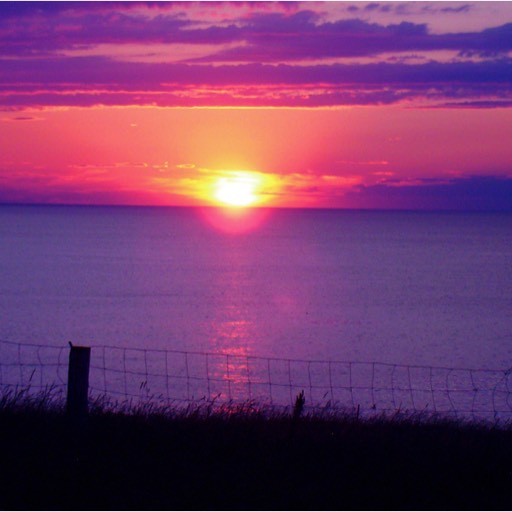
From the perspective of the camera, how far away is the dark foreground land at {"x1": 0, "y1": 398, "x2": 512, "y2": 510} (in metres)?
6.25

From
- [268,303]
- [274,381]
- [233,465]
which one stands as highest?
[268,303]

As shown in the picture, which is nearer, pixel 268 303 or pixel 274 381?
pixel 274 381

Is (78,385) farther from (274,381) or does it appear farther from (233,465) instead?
(274,381)

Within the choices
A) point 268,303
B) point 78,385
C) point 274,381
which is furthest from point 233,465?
point 268,303

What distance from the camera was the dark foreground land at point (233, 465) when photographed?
20.5 ft

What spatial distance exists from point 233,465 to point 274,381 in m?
26.0

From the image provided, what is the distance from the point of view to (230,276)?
84.9 metres

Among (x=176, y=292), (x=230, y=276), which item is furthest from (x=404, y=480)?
(x=230, y=276)

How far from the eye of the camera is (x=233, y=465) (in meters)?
6.88

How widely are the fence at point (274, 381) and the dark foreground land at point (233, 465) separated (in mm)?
15851

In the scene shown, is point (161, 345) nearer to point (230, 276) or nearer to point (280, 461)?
point (280, 461)

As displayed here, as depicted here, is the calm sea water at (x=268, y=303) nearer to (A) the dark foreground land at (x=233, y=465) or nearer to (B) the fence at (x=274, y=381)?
(B) the fence at (x=274, y=381)

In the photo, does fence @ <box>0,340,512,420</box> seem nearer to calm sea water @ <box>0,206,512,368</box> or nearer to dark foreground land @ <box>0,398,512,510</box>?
calm sea water @ <box>0,206,512,368</box>

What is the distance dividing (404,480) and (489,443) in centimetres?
174
